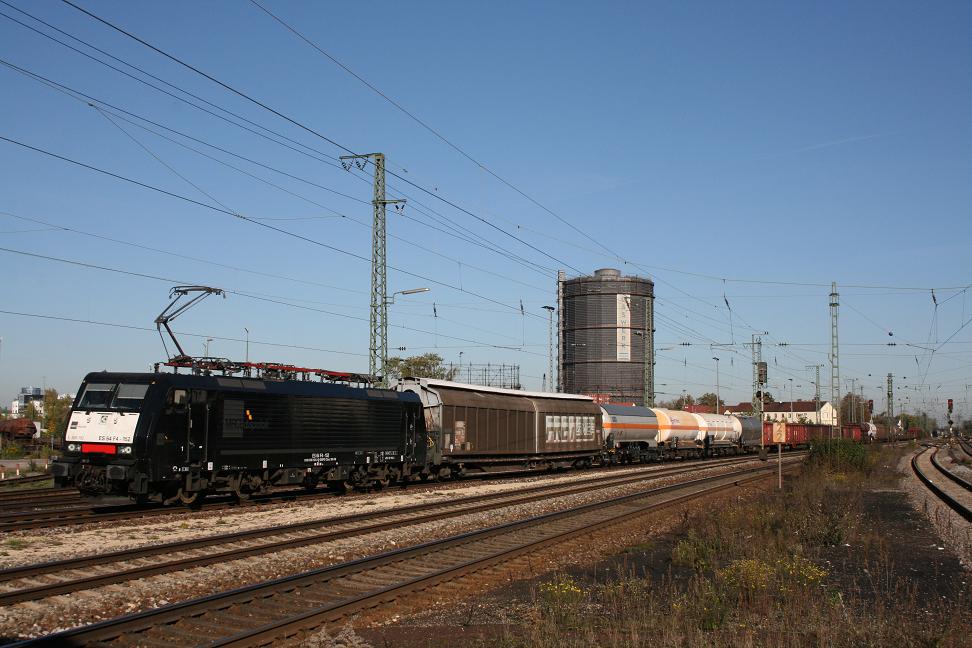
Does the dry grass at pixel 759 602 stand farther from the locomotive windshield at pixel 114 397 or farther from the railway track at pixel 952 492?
the locomotive windshield at pixel 114 397

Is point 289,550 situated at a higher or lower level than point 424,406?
lower

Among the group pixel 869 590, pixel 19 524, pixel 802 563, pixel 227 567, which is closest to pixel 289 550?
pixel 227 567

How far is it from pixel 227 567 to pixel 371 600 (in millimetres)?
3745

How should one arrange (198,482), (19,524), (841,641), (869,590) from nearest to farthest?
(841,641) < (869,590) < (19,524) < (198,482)

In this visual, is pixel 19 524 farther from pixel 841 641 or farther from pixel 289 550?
pixel 841 641

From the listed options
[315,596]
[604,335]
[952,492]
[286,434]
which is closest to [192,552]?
[315,596]

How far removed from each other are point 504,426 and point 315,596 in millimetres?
25407

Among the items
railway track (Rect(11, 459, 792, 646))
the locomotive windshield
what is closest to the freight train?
the locomotive windshield

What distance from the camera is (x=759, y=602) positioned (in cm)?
1127

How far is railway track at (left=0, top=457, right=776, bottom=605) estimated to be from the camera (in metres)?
12.1

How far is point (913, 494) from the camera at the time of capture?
3159 centimetres

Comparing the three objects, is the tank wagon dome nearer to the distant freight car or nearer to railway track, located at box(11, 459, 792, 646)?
the distant freight car

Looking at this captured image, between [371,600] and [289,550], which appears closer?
[371,600]

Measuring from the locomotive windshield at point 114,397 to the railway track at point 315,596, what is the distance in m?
9.15
